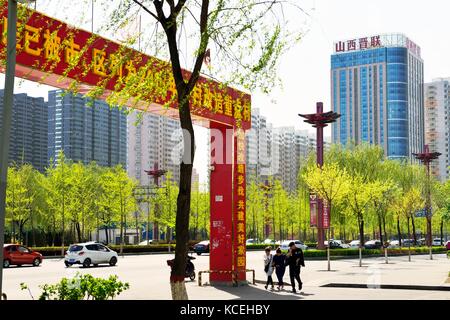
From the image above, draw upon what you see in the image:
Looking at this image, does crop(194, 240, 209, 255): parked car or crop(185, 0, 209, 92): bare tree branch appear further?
crop(194, 240, 209, 255): parked car

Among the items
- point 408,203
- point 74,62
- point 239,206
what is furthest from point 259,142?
point 74,62

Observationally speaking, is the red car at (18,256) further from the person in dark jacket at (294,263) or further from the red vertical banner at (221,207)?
the person in dark jacket at (294,263)

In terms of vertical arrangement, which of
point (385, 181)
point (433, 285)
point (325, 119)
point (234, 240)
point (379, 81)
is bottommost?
point (433, 285)

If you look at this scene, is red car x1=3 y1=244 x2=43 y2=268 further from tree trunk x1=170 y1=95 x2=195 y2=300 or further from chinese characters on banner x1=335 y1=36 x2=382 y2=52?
chinese characters on banner x1=335 y1=36 x2=382 y2=52

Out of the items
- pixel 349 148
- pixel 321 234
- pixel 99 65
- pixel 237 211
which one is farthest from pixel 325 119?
pixel 99 65

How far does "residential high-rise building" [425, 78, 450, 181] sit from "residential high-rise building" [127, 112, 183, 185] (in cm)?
6978

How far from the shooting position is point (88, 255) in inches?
1378

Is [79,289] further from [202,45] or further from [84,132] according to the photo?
[84,132]

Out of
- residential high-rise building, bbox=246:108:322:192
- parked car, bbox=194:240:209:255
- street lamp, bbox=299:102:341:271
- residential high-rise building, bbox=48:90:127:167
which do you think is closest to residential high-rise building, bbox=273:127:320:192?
residential high-rise building, bbox=246:108:322:192

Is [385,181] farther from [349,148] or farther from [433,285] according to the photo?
[433,285]

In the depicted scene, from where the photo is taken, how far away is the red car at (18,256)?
34.3m

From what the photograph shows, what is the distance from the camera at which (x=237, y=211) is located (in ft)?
72.6

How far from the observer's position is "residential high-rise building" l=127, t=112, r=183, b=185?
14788cm

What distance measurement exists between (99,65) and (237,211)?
30.7 feet
